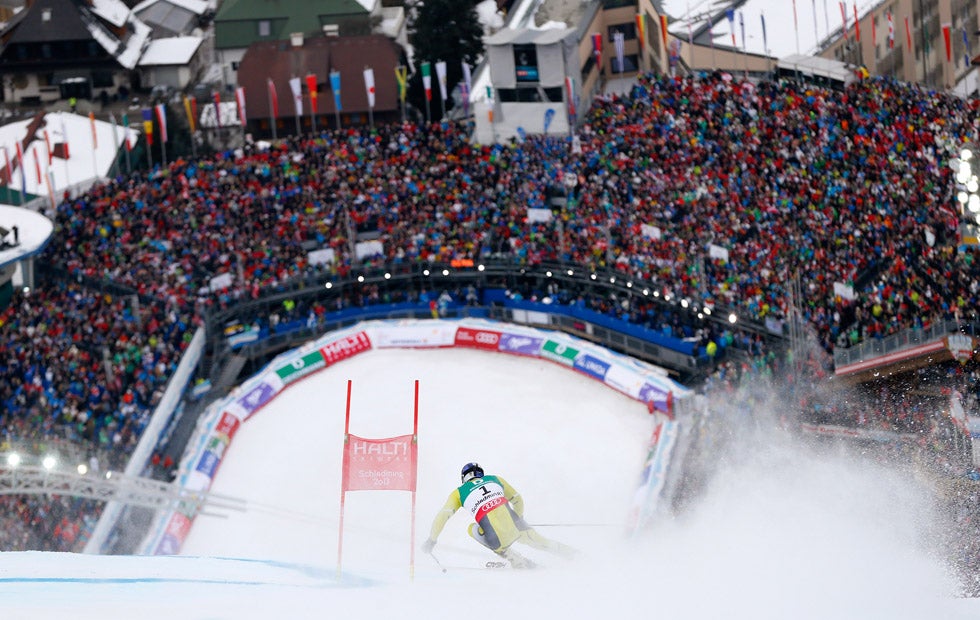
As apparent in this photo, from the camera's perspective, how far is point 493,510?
1684cm

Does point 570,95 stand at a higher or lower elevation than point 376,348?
higher

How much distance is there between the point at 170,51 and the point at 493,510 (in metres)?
51.1

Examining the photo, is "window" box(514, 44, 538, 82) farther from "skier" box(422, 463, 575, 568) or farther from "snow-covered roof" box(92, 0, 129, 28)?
"snow-covered roof" box(92, 0, 129, 28)

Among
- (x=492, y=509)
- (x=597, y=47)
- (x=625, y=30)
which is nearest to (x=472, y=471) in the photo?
(x=492, y=509)

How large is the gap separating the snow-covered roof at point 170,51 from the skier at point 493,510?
49501mm

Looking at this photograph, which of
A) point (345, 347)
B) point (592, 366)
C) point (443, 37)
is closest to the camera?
point (592, 366)

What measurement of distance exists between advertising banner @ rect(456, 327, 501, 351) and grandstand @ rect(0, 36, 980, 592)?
191 centimetres

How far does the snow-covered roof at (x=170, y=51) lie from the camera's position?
62688mm

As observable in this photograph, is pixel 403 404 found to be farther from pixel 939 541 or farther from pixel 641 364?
pixel 939 541

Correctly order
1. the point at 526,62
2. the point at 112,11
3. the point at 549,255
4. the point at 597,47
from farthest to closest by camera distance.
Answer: the point at 112,11 < the point at 597,47 < the point at 526,62 < the point at 549,255

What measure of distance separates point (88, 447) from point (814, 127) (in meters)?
20.2

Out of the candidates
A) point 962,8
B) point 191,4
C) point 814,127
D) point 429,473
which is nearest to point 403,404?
point 429,473

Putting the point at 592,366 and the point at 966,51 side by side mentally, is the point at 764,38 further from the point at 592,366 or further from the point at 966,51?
the point at 592,366

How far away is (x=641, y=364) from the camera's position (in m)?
31.1
